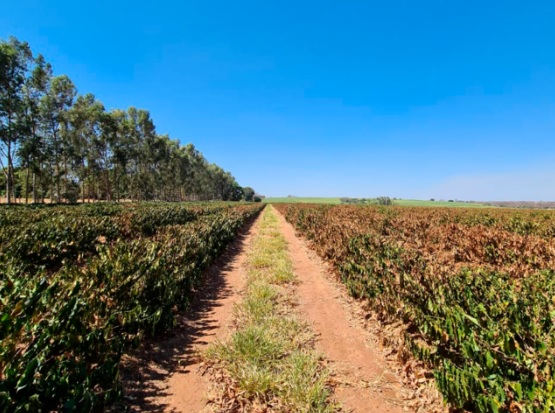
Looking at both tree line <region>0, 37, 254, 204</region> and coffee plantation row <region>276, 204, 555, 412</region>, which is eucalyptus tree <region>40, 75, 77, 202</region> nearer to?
tree line <region>0, 37, 254, 204</region>

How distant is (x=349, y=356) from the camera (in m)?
4.26

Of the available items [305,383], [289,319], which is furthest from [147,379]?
[289,319]

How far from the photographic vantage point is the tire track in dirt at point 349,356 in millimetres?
3303

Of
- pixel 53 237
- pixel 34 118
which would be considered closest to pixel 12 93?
pixel 34 118

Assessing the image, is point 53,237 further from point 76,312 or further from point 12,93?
point 12,93

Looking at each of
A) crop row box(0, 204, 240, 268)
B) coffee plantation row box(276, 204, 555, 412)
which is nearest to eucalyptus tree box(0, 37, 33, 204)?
crop row box(0, 204, 240, 268)

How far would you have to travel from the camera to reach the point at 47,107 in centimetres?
3316

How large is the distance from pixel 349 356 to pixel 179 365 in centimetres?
266

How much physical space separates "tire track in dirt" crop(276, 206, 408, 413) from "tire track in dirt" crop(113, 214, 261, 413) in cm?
180

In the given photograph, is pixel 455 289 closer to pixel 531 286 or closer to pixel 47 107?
pixel 531 286

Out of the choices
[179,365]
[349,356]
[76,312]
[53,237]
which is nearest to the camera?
[76,312]

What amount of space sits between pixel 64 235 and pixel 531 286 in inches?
419

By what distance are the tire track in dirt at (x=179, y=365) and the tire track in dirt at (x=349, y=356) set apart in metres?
1.80

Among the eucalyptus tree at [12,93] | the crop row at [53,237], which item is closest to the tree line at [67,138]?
the eucalyptus tree at [12,93]
